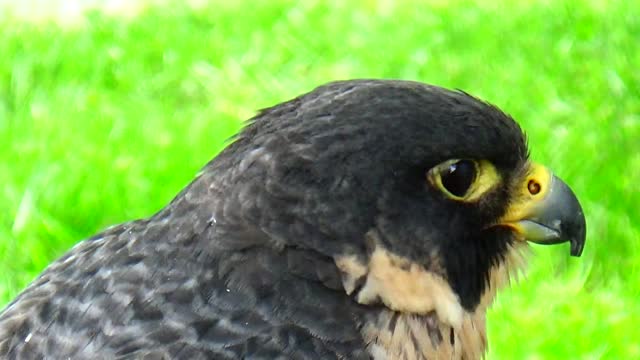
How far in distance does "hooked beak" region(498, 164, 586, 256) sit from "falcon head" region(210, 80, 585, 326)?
0.16 ft

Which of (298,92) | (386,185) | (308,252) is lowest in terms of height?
(308,252)

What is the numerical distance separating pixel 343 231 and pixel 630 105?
133 inches

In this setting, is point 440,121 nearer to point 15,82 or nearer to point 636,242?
point 636,242

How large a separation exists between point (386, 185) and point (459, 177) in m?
0.20

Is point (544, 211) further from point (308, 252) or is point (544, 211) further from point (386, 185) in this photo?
point (308, 252)

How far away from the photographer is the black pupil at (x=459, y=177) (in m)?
3.03

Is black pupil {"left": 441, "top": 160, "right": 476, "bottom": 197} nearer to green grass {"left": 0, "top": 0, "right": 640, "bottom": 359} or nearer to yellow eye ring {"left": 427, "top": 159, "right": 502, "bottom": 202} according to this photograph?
yellow eye ring {"left": 427, "top": 159, "right": 502, "bottom": 202}

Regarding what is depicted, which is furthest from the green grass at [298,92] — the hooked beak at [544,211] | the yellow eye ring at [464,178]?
the yellow eye ring at [464,178]

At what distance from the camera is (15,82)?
678cm

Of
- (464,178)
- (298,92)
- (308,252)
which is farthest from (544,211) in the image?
(298,92)

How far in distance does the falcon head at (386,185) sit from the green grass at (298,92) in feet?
4.81

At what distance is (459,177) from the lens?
3.05 metres

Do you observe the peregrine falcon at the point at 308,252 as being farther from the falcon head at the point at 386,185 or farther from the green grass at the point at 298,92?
the green grass at the point at 298,92

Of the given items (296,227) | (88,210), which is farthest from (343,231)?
(88,210)
